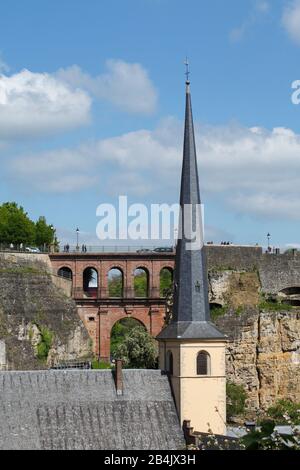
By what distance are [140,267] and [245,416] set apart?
21.1m

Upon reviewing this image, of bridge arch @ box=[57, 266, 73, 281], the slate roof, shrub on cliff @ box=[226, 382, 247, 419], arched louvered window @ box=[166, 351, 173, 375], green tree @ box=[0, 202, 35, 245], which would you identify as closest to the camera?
the slate roof

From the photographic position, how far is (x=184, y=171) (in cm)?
4431

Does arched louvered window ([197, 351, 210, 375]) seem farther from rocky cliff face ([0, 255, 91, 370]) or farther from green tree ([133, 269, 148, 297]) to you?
green tree ([133, 269, 148, 297])

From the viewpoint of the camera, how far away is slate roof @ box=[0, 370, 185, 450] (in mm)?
37062

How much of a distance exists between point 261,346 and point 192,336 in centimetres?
2685

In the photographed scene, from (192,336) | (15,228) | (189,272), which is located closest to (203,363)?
(192,336)

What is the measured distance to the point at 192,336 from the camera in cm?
4053

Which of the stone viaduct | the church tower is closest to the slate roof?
the church tower

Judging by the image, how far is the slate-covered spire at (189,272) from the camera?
41.3 metres

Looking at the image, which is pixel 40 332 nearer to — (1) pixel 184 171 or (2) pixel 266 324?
(2) pixel 266 324

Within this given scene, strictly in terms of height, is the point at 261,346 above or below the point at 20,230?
below

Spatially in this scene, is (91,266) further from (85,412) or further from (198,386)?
(85,412)
